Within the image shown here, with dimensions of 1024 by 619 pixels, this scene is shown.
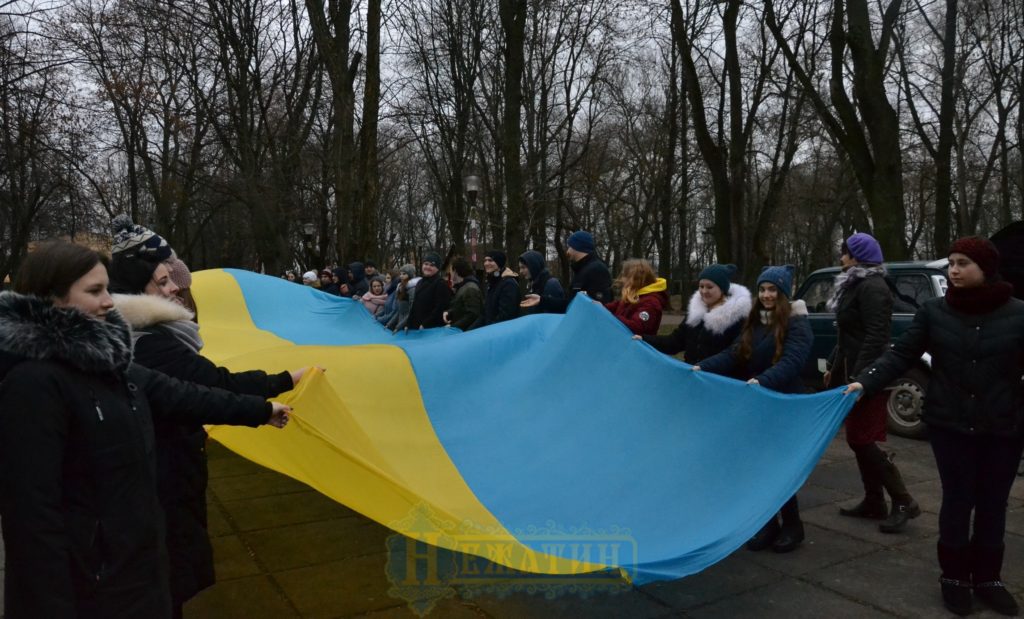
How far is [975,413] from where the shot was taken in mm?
3783

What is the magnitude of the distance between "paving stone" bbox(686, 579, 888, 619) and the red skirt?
120 cm

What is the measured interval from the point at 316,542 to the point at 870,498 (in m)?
3.79

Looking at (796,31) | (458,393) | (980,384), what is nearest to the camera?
(980,384)

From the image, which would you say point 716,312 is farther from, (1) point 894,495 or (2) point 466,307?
Result: (2) point 466,307

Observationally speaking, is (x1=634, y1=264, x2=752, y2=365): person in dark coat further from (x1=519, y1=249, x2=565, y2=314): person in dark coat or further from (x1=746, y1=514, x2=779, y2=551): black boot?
(x1=519, y1=249, x2=565, y2=314): person in dark coat

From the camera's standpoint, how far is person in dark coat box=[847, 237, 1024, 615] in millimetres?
3756

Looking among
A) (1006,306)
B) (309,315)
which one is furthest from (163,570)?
(309,315)

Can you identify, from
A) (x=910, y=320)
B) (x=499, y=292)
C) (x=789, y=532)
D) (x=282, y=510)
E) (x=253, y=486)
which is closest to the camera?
(x=789, y=532)

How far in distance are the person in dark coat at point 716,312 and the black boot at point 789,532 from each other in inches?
42.9

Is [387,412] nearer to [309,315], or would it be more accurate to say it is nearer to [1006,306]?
[1006,306]

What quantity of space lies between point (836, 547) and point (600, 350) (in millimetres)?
1926

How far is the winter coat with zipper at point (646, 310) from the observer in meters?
5.85

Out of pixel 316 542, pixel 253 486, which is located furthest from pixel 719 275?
pixel 253 486

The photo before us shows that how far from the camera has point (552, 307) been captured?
8031mm
